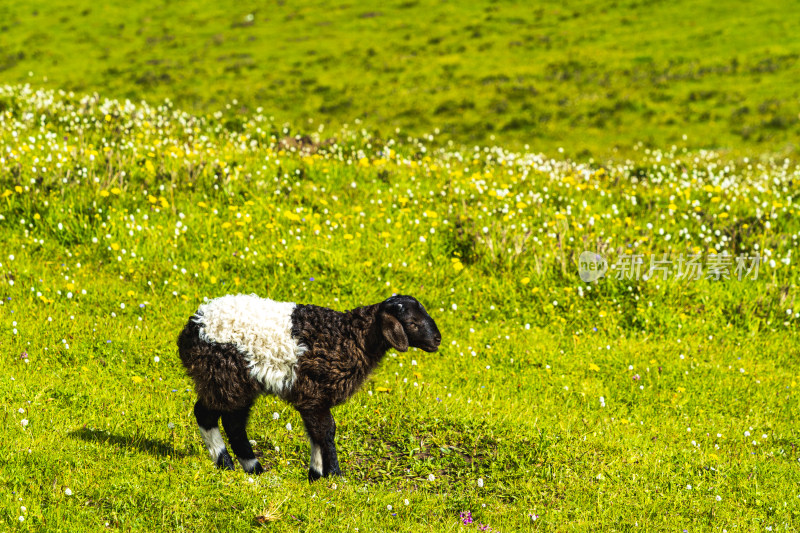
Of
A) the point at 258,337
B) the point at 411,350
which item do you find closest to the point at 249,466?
the point at 258,337

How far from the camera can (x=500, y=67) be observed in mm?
36625

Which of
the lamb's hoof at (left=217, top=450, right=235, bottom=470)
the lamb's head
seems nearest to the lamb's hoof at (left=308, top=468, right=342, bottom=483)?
the lamb's hoof at (left=217, top=450, right=235, bottom=470)

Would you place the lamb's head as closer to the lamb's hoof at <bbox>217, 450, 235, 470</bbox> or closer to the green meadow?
the green meadow

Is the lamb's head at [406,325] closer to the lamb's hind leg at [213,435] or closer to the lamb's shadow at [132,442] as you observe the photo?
the lamb's hind leg at [213,435]

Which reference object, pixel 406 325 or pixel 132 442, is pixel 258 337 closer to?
pixel 406 325

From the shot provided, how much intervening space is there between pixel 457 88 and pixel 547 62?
20.3 feet

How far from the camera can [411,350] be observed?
8.82m

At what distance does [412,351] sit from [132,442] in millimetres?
3846

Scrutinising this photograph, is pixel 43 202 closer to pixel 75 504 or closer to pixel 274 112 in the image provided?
pixel 75 504

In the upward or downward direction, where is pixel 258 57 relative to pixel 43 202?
upward

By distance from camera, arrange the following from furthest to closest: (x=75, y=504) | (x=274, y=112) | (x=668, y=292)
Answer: (x=274, y=112)
(x=668, y=292)
(x=75, y=504)

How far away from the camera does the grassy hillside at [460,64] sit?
2797cm

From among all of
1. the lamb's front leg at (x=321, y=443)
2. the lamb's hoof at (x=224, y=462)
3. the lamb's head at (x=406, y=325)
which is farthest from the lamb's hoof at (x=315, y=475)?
the lamb's head at (x=406, y=325)

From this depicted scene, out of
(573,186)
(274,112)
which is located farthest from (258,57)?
(573,186)
